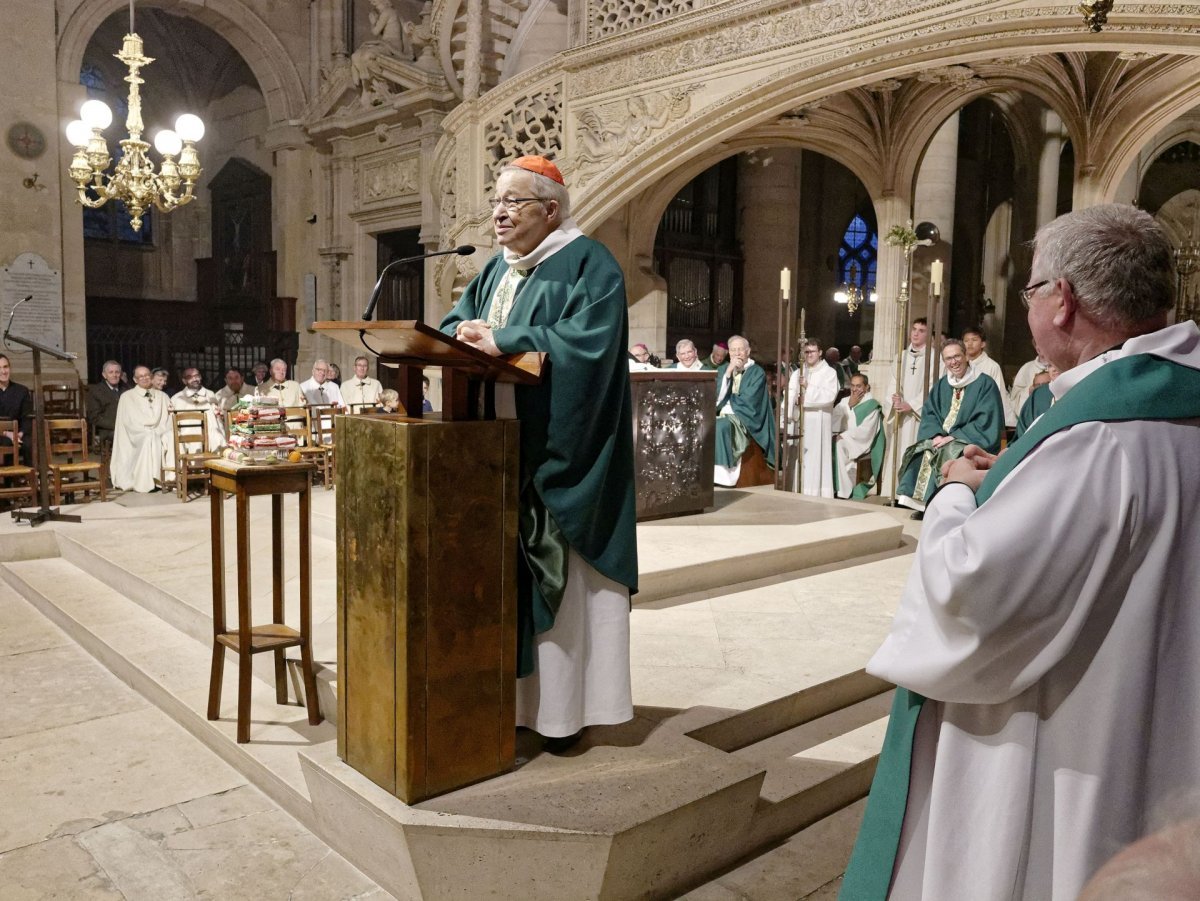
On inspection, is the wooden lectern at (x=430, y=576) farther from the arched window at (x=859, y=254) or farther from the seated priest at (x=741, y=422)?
the arched window at (x=859, y=254)

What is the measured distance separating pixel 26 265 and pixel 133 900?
38.1 feet

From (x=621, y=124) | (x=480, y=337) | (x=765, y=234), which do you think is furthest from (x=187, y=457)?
(x=765, y=234)

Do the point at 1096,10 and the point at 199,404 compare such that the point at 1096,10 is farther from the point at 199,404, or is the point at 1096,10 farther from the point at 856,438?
the point at 199,404

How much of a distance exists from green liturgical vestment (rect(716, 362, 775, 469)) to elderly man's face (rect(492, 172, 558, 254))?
5.75 metres

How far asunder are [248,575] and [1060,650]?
256 cm

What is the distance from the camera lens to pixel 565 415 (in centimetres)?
247

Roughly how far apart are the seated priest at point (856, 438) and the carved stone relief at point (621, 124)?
10.9 ft

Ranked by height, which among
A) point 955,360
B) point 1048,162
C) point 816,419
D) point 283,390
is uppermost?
A: point 1048,162

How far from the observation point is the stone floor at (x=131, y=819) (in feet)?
8.39

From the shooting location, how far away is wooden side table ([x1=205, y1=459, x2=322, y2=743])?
10.5 feet

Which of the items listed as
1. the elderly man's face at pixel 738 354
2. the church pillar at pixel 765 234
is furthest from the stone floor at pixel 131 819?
the church pillar at pixel 765 234

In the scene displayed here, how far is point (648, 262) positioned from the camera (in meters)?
10.8

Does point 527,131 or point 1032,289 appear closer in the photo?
point 1032,289

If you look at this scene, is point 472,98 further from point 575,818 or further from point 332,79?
point 575,818
